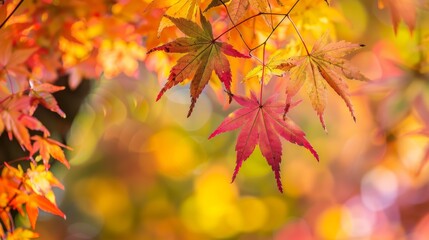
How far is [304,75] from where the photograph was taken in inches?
34.6

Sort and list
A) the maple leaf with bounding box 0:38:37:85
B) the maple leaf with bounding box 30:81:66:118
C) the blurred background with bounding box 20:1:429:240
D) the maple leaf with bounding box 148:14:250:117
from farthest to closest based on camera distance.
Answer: the blurred background with bounding box 20:1:429:240, the maple leaf with bounding box 0:38:37:85, the maple leaf with bounding box 30:81:66:118, the maple leaf with bounding box 148:14:250:117

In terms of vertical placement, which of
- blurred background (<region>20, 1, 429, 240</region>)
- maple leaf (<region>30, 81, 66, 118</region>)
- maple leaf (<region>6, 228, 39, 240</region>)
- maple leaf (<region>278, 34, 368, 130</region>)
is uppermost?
maple leaf (<region>278, 34, 368, 130</region>)

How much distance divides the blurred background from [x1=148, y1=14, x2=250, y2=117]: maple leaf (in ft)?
8.49

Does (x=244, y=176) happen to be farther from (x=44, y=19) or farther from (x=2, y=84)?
(x=2, y=84)

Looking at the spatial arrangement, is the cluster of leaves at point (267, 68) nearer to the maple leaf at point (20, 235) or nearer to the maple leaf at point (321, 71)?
the maple leaf at point (321, 71)

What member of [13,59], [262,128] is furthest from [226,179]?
[262,128]

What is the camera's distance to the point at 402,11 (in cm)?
113

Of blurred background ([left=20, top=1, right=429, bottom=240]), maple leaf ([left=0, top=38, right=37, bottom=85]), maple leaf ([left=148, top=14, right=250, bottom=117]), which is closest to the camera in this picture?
maple leaf ([left=148, top=14, right=250, bottom=117])

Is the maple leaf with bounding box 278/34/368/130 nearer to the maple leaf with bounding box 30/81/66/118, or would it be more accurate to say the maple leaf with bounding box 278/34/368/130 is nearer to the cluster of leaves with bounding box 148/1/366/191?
the cluster of leaves with bounding box 148/1/366/191

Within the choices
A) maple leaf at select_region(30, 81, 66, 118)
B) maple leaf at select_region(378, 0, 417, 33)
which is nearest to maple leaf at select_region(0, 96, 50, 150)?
maple leaf at select_region(30, 81, 66, 118)

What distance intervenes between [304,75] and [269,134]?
0.13 meters

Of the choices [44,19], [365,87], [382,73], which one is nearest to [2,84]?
[44,19]

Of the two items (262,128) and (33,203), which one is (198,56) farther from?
(33,203)

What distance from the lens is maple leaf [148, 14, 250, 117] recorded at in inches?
32.9
